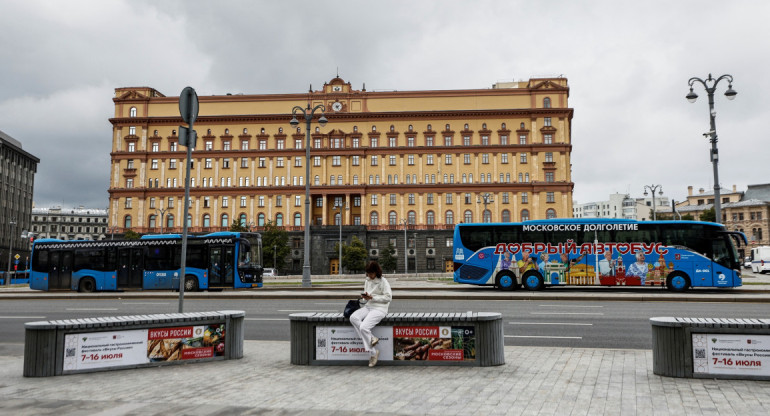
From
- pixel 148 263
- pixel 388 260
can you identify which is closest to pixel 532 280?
pixel 148 263

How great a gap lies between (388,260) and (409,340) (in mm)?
69489

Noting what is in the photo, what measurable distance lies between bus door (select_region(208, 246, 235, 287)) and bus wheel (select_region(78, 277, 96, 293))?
6.47m

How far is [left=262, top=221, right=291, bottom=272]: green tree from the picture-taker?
244ft

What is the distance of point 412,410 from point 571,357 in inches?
162

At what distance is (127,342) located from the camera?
830cm

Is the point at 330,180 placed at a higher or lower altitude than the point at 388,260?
higher

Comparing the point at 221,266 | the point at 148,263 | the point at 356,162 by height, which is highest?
the point at 356,162

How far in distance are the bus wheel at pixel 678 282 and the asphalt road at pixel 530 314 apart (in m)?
4.50

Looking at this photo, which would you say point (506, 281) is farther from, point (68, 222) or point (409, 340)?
point (68, 222)

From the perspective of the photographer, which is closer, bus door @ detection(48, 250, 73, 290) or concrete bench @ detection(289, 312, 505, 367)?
concrete bench @ detection(289, 312, 505, 367)

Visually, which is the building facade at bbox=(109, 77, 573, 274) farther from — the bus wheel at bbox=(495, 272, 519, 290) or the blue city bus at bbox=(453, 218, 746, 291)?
the bus wheel at bbox=(495, 272, 519, 290)

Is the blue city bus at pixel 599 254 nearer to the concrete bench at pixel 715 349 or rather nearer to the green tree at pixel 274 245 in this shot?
the concrete bench at pixel 715 349

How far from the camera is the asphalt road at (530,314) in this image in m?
11.4

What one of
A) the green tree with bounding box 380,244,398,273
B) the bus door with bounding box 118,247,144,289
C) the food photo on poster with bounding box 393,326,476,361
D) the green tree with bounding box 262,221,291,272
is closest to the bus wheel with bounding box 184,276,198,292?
the bus door with bounding box 118,247,144,289
